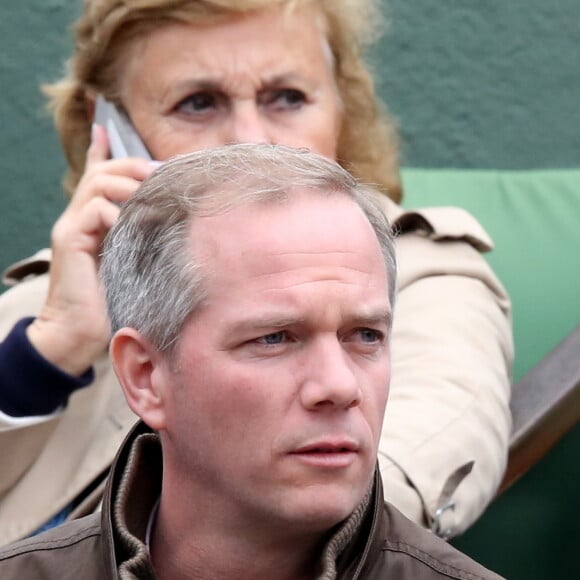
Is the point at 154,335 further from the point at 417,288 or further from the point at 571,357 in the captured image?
the point at 571,357

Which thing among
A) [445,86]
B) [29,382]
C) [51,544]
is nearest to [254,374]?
[51,544]

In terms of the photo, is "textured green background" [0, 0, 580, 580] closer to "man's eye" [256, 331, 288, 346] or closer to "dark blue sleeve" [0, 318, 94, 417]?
"dark blue sleeve" [0, 318, 94, 417]

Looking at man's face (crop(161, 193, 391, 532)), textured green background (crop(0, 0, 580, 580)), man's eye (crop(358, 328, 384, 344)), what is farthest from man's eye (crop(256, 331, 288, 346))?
textured green background (crop(0, 0, 580, 580))

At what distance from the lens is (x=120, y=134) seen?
3.11 metres

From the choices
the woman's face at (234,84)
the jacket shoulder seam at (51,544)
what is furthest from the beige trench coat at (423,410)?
the jacket shoulder seam at (51,544)

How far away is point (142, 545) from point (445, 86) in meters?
2.78

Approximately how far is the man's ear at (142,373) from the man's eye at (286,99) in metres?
1.18

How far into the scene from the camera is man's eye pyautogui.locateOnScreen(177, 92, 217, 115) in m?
3.01

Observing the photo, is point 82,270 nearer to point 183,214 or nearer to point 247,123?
point 247,123

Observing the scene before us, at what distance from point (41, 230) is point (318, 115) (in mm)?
1675

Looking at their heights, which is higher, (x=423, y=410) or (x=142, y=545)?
(x=142, y=545)

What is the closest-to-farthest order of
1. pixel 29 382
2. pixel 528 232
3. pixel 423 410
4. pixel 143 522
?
pixel 143 522
pixel 423 410
pixel 29 382
pixel 528 232

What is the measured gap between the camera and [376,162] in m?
3.37

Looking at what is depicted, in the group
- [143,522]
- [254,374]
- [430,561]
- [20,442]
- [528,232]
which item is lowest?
[528,232]
